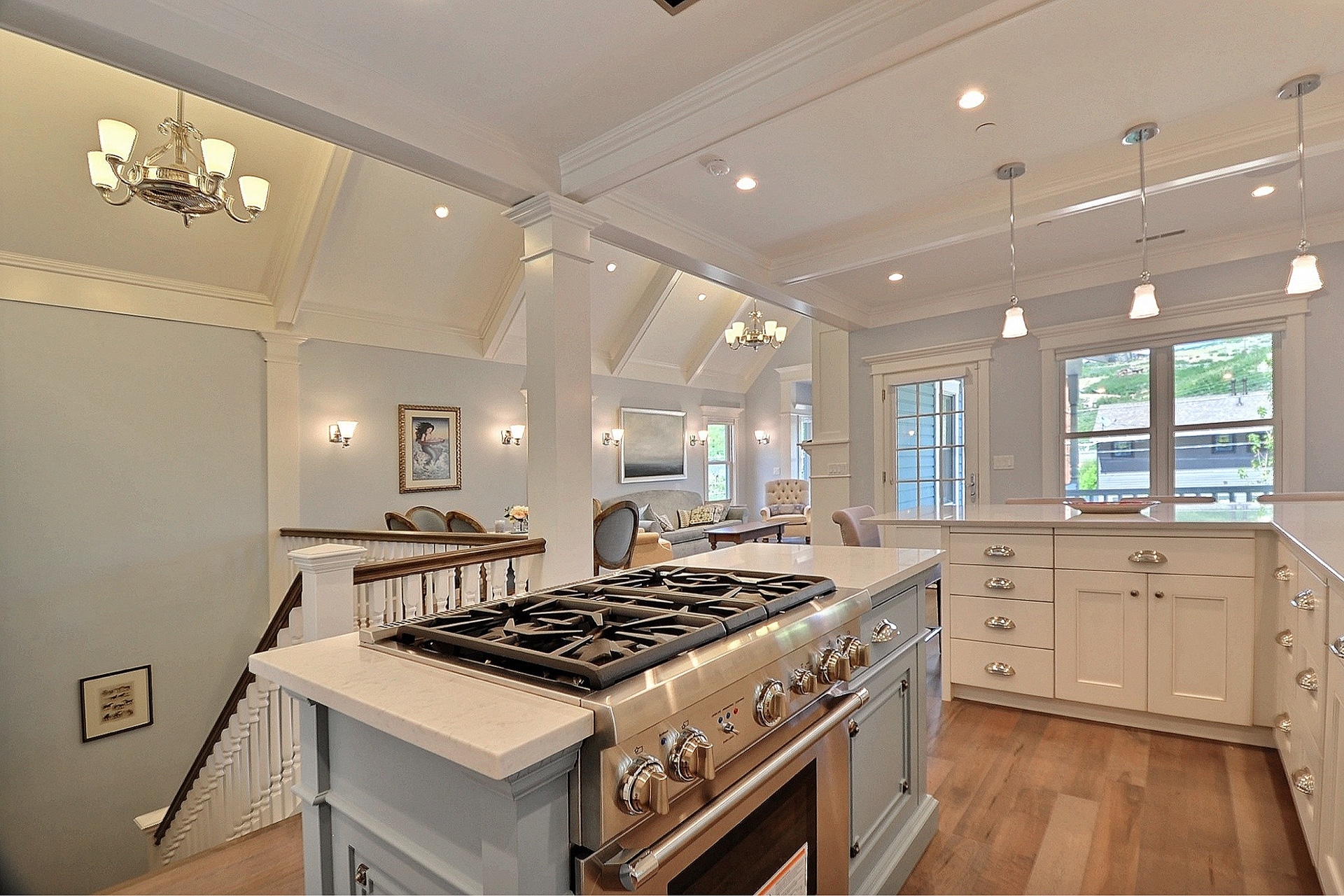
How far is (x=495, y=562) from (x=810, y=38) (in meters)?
2.49

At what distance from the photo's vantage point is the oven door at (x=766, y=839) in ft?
2.58

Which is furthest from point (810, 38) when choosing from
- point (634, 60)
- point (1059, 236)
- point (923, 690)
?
point (1059, 236)

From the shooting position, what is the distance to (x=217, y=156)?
2949mm

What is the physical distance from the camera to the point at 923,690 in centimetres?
186

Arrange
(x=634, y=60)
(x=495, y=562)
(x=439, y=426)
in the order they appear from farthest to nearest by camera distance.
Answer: (x=439, y=426) → (x=495, y=562) → (x=634, y=60)

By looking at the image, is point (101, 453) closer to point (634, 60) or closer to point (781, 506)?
point (634, 60)

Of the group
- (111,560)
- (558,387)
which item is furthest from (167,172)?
(111,560)

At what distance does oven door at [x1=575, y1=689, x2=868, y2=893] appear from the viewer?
788 mm

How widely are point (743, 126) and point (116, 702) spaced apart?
17.6 feet

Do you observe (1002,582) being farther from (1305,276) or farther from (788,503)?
(788,503)

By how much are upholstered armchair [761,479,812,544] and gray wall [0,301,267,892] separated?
6745 millimetres

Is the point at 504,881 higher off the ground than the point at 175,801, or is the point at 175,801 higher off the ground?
the point at 504,881

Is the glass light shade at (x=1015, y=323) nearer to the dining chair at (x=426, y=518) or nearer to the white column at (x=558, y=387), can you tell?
the white column at (x=558, y=387)

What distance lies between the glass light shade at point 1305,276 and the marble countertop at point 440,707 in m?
3.24
